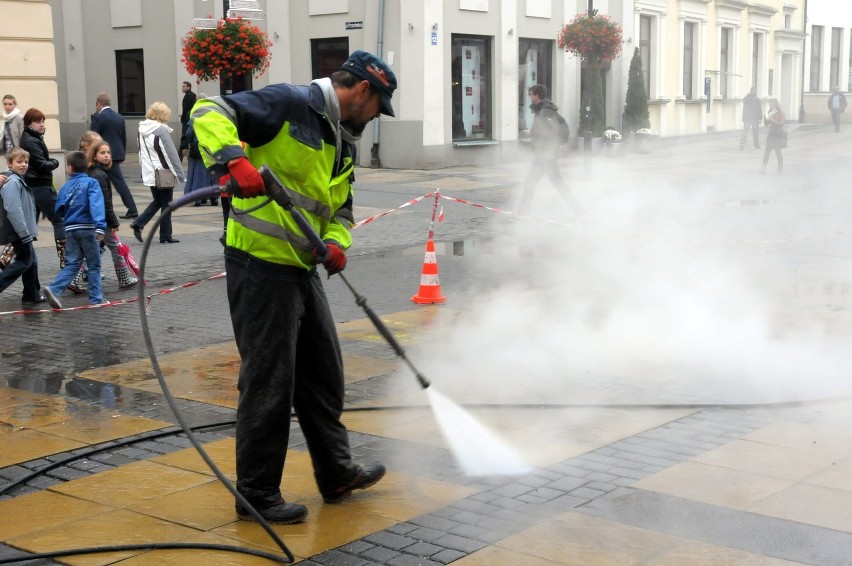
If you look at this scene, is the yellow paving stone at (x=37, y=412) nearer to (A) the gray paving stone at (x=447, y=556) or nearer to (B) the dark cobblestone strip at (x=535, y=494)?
(B) the dark cobblestone strip at (x=535, y=494)

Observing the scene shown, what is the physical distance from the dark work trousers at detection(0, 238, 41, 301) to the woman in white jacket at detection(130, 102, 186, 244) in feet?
11.0

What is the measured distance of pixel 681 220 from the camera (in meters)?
15.9

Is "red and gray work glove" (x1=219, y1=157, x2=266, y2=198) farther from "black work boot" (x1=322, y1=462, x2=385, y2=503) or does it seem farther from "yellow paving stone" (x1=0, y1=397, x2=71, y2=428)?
"yellow paving stone" (x1=0, y1=397, x2=71, y2=428)

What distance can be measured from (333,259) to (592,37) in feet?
81.9

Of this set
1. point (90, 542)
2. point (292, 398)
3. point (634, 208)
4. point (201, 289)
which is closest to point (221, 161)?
point (292, 398)

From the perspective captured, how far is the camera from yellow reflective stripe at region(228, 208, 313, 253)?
14.1 feet

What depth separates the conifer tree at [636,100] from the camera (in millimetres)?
32219

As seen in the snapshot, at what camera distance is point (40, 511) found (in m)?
4.57

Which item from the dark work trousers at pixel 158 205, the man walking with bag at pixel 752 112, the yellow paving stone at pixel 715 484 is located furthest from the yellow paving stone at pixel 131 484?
the man walking with bag at pixel 752 112

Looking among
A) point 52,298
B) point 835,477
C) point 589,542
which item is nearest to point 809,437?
point 835,477

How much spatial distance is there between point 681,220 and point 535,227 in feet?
7.02

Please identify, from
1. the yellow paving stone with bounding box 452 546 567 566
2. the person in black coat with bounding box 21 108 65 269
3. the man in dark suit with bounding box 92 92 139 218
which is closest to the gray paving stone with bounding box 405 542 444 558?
the yellow paving stone with bounding box 452 546 567 566

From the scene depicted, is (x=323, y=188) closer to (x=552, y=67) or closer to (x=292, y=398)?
(x=292, y=398)

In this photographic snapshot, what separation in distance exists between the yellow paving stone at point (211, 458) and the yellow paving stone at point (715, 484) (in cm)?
181
